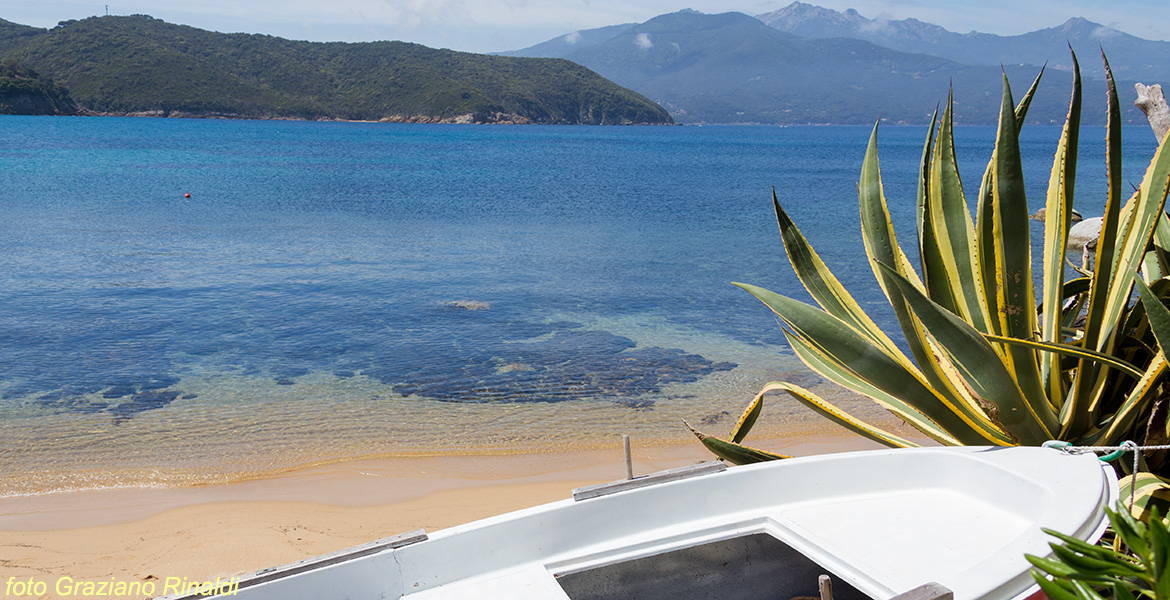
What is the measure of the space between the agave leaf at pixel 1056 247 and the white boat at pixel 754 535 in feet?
1.03

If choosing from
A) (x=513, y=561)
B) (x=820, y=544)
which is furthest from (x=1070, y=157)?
(x=513, y=561)

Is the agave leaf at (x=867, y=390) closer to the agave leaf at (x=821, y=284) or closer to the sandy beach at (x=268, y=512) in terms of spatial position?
the agave leaf at (x=821, y=284)

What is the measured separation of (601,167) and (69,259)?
36463mm

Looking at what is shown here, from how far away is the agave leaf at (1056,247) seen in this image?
287 centimetres

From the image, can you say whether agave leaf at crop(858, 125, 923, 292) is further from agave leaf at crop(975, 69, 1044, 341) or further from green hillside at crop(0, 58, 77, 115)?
green hillside at crop(0, 58, 77, 115)

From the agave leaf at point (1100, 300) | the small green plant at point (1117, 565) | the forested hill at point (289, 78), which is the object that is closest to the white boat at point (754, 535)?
the agave leaf at point (1100, 300)

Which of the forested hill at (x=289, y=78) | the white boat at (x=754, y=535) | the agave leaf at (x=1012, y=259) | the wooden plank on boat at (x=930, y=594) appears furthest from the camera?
the forested hill at (x=289, y=78)

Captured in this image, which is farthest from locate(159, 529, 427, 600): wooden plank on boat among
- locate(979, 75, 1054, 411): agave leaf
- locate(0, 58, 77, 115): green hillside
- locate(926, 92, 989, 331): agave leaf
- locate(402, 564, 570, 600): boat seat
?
locate(0, 58, 77, 115): green hillside

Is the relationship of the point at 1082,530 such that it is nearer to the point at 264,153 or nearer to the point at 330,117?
the point at 264,153

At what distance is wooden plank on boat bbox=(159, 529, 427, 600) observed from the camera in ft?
8.39

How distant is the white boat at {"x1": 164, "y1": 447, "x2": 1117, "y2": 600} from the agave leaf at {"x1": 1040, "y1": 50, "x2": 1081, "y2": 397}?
314 mm

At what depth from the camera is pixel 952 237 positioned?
3262 mm

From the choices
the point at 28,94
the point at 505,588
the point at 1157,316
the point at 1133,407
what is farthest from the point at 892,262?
the point at 28,94

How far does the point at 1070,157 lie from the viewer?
2.86 metres
